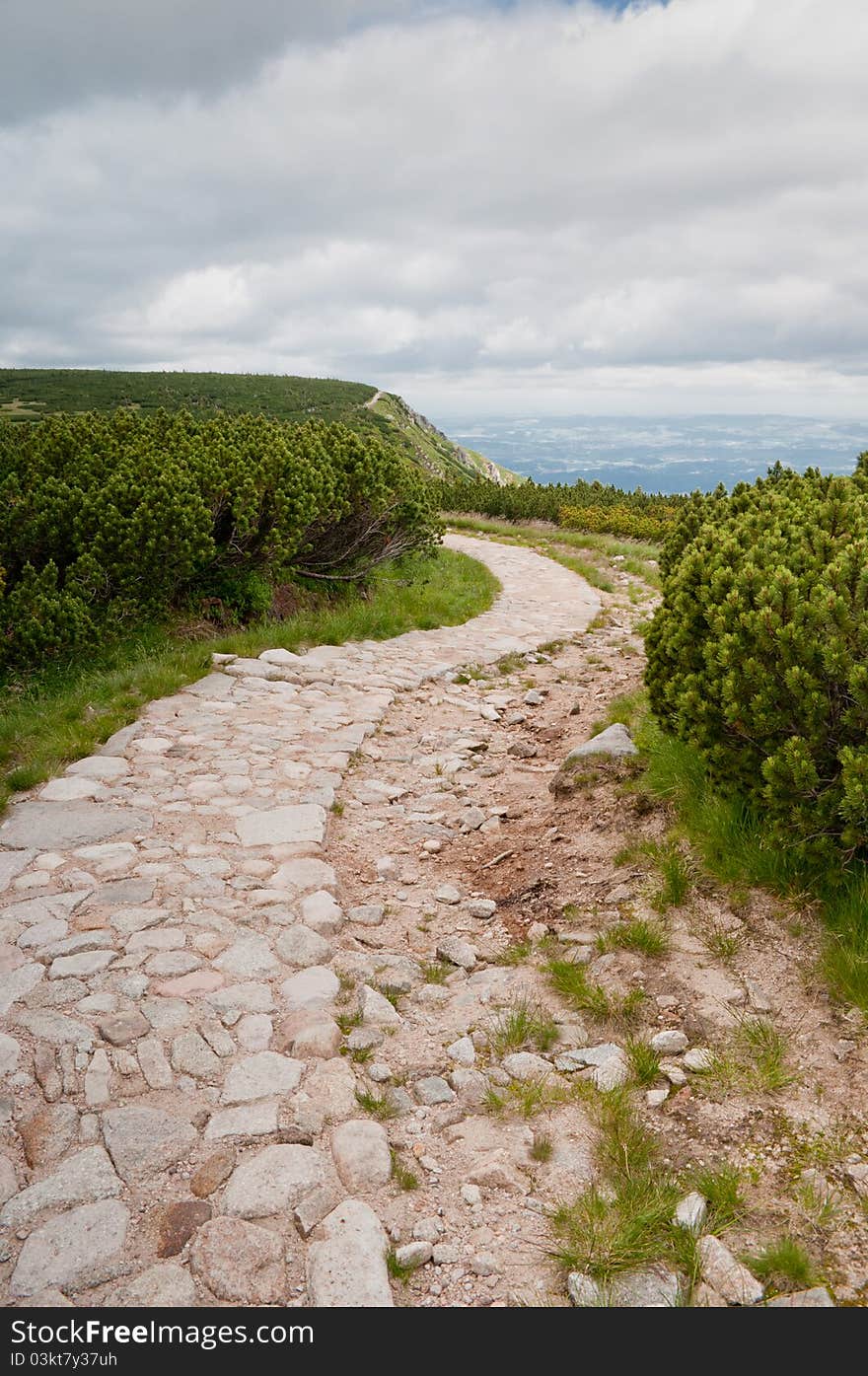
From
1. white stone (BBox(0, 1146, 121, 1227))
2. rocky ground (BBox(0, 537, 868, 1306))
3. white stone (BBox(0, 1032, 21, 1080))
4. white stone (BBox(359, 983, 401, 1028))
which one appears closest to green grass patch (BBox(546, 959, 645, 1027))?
rocky ground (BBox(0, 537, 868, 1306))

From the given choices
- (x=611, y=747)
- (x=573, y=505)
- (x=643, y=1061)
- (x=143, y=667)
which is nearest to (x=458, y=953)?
(x=643, y=1061)

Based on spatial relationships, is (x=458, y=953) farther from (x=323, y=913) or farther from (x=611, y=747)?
(x=611, y=747)

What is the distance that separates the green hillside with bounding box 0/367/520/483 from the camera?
67.6 meters

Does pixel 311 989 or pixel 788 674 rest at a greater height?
pixel 788 674

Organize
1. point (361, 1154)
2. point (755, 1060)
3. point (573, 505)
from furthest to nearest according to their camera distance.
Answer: point (573, 505) → point (755, 1060) → point (361, 1154)

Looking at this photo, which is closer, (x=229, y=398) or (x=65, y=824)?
(x=65, y=824)

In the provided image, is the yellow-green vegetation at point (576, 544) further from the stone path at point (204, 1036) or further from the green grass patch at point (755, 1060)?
the green grass patch at point (755, 1060)

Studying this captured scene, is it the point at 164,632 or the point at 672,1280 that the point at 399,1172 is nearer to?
the point at 672,1280

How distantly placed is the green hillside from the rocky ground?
53.5 metres

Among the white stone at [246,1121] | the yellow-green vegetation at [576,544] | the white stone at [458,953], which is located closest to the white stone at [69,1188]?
the white stone at [246,1121]

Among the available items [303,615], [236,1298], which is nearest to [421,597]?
[303,615]

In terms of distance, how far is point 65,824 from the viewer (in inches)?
222

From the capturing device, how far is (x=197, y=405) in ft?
229
